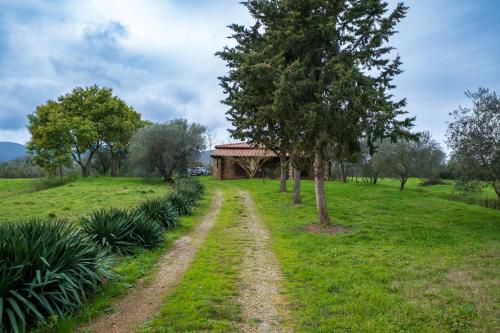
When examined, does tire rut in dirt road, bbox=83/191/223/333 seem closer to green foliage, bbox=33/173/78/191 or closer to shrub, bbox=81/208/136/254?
shrub, bbox=81/208/136/254

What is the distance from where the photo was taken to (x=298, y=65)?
13.8 m

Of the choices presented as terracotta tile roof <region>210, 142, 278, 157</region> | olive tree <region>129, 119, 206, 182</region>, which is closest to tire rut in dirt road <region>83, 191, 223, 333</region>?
olive tree <region>129, 119, 206, 182</region>

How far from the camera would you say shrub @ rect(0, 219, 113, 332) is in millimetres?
5418

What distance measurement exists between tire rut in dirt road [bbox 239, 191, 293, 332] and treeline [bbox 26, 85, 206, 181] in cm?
2857

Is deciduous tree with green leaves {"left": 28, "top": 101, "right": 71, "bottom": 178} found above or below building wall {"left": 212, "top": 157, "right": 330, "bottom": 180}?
above

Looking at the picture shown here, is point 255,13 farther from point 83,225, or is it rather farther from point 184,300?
point 184,300

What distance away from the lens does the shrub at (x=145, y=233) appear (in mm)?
11367

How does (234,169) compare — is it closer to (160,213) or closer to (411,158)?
(411,158)

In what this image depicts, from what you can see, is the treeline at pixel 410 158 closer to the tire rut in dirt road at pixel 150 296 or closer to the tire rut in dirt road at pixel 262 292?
the tire rut in dirt road at pixel 262 292

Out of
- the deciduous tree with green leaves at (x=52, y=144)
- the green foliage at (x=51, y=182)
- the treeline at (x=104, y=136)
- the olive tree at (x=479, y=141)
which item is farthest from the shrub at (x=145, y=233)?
the deciduous tree with green leaves at (x=52, y=144)

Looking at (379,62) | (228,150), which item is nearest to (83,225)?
(379,62)

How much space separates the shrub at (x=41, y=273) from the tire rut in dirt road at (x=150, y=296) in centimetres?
64

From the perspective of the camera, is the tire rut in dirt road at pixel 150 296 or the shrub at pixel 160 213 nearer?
the tire rut in dirt road at pixel 150 296

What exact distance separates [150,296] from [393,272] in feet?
18.8
